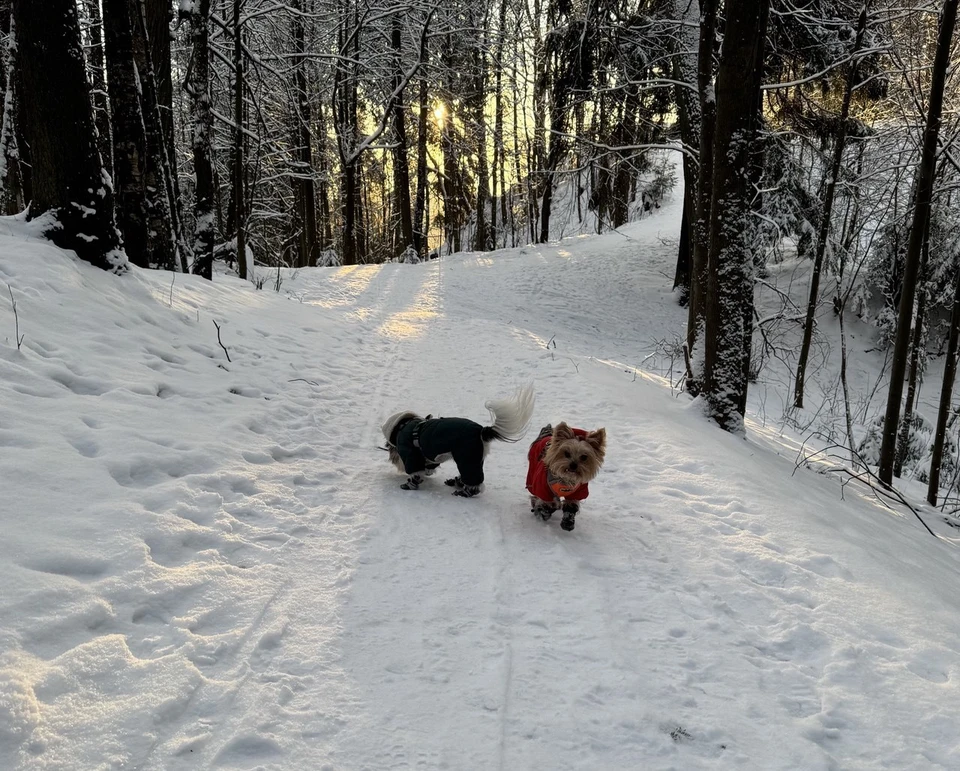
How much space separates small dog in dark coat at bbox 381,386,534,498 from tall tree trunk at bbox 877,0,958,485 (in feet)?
20.8

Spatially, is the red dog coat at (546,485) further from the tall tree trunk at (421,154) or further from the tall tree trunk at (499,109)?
the tall tree trunk at (499,109)

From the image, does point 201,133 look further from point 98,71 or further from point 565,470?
point 565,470

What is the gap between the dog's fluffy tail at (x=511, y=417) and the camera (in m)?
5.09

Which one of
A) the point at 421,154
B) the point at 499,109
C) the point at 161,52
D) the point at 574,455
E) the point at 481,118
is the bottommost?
the point at 574,455

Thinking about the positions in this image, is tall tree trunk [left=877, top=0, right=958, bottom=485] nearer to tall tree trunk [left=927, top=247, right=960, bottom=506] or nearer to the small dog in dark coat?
tall tree trunk [left=927, top=247, right=960, bottom=506]

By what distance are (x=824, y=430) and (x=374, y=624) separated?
12.3 meters

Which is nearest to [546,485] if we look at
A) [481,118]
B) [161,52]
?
[161,52]

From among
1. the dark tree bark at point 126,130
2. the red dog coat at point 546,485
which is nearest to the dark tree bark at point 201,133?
the dark tree bark at point 126,130

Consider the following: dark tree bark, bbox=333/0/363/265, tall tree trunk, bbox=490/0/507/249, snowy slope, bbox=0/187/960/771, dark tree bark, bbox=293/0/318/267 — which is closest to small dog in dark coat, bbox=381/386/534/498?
snowy slope, bbox=0/187/960/771

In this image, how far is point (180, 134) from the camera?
19438 mm

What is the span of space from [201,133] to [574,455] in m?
10.9

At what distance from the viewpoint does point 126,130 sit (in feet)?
29.3

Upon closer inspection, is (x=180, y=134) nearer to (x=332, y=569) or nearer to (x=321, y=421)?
(x=321, y=421)

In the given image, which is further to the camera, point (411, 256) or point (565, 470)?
point (411, 256)
